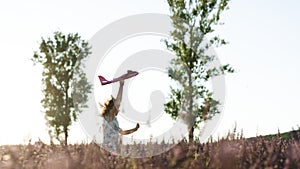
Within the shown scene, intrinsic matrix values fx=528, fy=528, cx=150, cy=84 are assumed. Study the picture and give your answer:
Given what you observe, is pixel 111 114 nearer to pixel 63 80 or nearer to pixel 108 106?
pixel 108 106

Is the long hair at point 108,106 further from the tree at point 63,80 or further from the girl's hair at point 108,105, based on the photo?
the tree at point 63,80

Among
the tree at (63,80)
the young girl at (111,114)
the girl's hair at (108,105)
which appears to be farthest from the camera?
the tree at (63,80)

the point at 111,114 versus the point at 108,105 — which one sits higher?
the point at 108,105

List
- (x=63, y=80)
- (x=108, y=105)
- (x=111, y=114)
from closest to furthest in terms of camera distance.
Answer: (x=108, y=105) → (x=111, y=114) → (x=63, y=80)

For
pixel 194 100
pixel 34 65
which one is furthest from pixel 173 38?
pixel 34 65

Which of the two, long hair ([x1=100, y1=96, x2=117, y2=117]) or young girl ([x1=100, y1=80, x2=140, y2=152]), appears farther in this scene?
long hair ([x1=100, y1=96, x2=117, y2=117])

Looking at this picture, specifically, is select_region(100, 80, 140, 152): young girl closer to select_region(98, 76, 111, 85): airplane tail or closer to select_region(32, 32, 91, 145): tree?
select_region(98, 76, 111, 85): airplane tail

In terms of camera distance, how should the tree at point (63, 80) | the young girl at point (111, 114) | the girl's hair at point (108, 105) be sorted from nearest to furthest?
1. the young girl at point (111, 114)
2. the girl's hair at point (108, 105)
3. the tree at point (63, 80)

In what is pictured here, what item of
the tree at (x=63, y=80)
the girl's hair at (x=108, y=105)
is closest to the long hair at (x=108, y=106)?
the girl's hair at (x=108, y=105)

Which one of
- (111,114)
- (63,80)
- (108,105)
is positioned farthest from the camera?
(63,80)

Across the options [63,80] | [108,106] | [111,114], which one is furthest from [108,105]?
[63,80]

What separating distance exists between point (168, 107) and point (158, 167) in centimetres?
2335

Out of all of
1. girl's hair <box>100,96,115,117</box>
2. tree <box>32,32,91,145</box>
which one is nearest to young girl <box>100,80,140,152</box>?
girl's hair <box>100,96,115,117</box>

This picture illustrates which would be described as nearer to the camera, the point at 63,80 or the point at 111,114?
the point at 111,114
